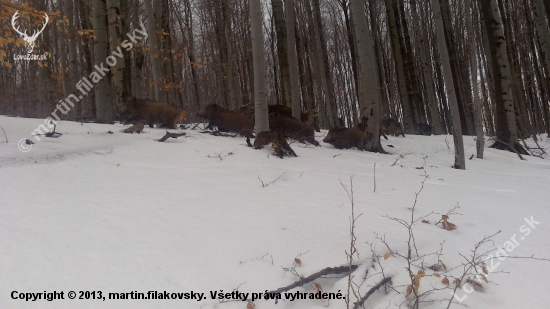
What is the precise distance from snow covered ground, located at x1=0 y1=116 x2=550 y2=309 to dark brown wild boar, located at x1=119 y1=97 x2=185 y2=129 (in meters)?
2.51

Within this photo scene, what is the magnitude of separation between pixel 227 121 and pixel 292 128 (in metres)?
1.54

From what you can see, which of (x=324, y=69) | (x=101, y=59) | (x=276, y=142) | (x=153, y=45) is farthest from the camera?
(x=324, y=69)

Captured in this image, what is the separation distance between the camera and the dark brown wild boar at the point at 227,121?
7273 mm

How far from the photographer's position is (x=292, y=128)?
7906mm

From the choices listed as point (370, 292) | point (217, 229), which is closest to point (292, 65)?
point (217, 229)

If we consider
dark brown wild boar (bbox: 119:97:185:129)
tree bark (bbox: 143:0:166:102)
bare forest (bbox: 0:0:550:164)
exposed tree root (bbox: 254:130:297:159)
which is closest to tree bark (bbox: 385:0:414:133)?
bare forest (bbox: 0:0:550:164)

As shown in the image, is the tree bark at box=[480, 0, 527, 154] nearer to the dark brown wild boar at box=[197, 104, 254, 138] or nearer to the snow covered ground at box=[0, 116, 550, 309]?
the snow covered ground at box=[0, 116, 550, 309]

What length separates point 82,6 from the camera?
47.5 ft

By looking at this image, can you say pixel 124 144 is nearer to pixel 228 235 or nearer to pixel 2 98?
pixel 228 235

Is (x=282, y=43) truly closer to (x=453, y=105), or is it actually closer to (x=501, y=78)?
(x=453, y=105)

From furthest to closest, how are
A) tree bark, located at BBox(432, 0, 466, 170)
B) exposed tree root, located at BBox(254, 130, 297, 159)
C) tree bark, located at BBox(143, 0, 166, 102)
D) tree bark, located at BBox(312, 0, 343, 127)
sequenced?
tree bark, located at BBox(312, 0, 343, 127) < tree bark, located at BBox(143, 0, 166, 102) < tree bark, located at BBox(432, 0, 466, 170) < exposed tree root, located at BBox(254, 130, 297, 159)

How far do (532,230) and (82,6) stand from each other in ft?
56.4

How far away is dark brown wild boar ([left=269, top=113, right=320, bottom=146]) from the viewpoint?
7681 mm

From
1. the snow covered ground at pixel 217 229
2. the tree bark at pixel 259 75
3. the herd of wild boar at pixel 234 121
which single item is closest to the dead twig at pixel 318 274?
the snow covered ground at pixel 217 229
